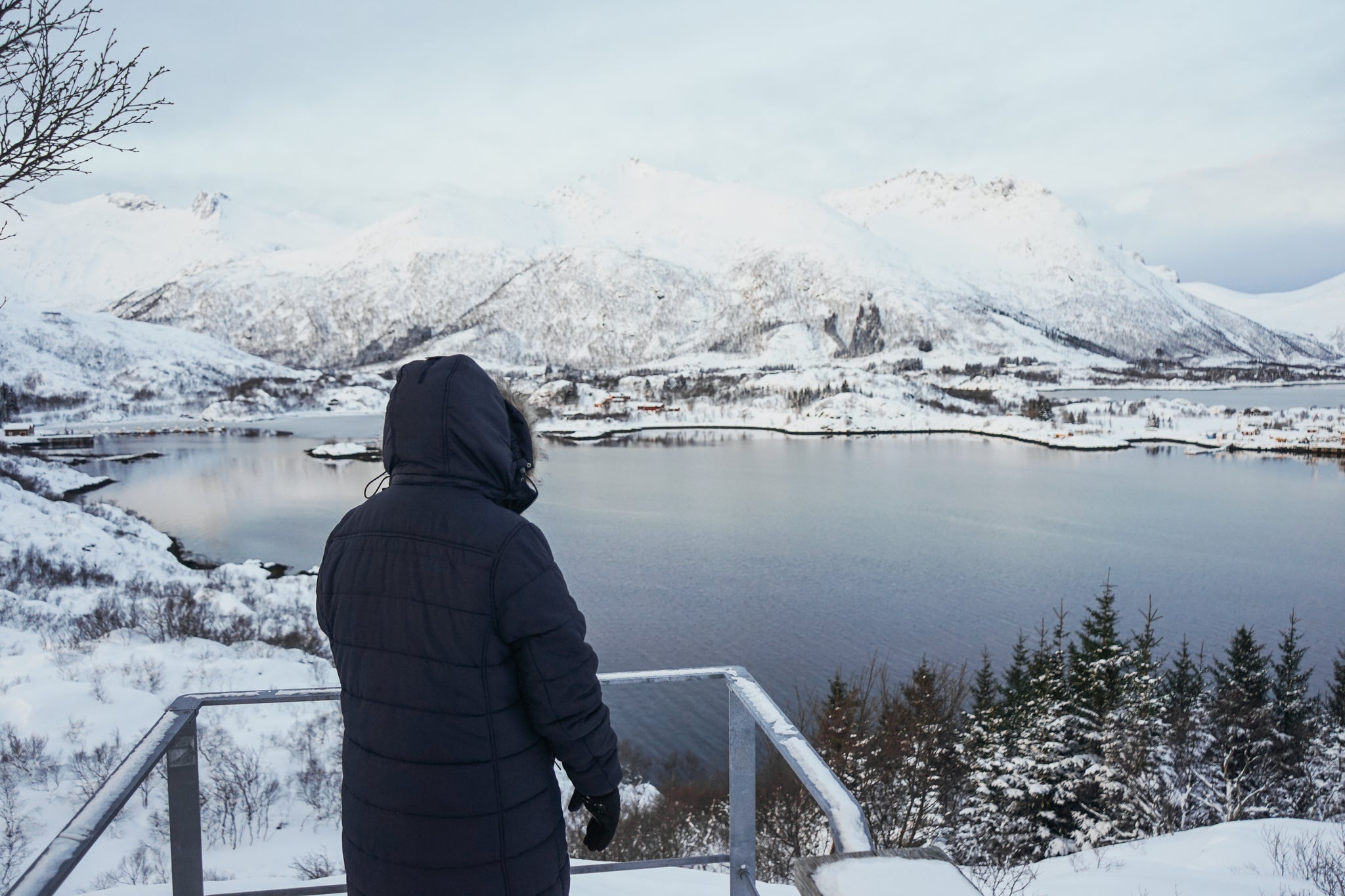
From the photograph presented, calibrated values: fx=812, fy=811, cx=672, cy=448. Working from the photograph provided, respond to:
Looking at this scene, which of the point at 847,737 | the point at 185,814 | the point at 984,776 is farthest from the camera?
the point at 984,776

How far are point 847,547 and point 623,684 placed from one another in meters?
17.9

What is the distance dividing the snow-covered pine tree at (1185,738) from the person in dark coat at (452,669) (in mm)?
10450

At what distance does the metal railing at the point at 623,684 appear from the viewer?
1198mm

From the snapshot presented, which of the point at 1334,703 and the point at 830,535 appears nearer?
the point at 1334,703

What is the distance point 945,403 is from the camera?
67562 millimetres

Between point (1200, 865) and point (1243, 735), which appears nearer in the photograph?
point (1200, 865)

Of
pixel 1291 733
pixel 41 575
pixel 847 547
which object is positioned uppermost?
pixel 41 575

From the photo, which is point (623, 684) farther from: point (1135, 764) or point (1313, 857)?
point (1135, 764)

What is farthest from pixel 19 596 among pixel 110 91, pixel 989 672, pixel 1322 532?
pixel 1322 532

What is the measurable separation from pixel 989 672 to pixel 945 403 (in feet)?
196

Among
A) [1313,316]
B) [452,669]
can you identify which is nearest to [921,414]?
[452,669]

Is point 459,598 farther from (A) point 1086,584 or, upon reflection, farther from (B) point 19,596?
(A) point 1086,584

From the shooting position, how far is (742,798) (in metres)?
1.57

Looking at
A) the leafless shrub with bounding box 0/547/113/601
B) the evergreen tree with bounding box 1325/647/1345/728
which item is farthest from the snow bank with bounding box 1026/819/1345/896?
the leafless shrub with bounding box 0/547/113/601
